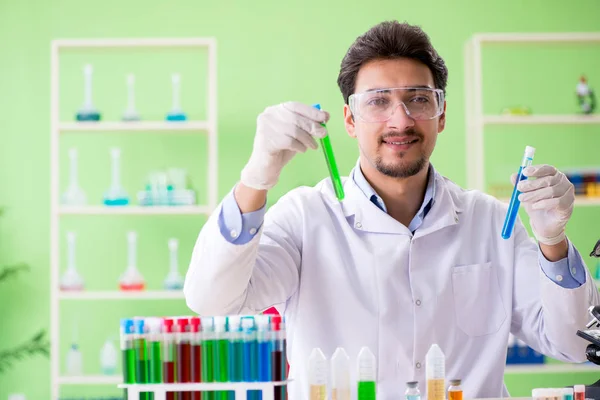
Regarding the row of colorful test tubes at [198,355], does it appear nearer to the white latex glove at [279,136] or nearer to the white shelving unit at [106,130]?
the white latex glove at [279,136]

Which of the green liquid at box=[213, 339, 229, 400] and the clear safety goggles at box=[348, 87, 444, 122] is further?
the clear safety goggles at box=[348, 87, 444, 122]

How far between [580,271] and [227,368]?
2.74 ft

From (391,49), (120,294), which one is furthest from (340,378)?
(120,294)

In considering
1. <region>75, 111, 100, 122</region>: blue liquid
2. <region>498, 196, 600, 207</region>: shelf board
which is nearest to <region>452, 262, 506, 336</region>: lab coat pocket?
<region>498, 196, 600, 207</region>: shelf board

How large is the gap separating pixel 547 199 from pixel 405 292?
385 mm

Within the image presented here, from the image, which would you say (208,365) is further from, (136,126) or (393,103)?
(136,126)

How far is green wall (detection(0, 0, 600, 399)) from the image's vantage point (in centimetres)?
433

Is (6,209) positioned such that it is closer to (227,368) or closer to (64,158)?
(64,158)

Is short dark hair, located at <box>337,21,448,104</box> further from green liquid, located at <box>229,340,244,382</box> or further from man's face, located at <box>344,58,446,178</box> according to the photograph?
green liquid, located at <box>229,340,244,382</box>

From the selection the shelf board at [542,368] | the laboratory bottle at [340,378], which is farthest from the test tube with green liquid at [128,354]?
the shelf board at [542,368]

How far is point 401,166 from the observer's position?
1.98 metres

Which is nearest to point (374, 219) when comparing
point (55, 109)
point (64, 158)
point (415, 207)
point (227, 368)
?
point (415, 207)

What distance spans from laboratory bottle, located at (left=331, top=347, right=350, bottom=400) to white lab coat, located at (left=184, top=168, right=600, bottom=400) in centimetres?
38

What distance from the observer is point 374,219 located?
6.58 ft
